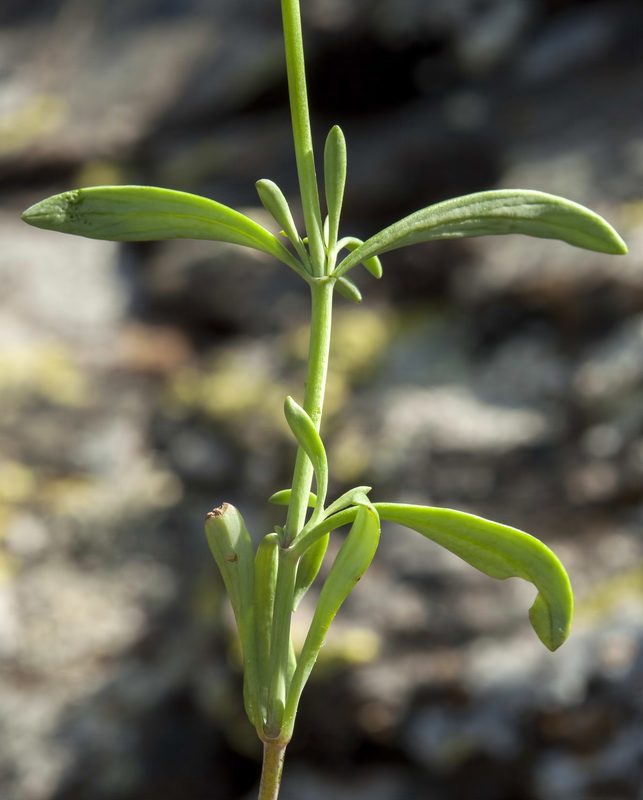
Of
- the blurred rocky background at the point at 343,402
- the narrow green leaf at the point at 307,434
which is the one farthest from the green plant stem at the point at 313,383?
the blurred rocky background at the point at 343,402

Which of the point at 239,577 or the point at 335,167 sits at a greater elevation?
the point at 335,167

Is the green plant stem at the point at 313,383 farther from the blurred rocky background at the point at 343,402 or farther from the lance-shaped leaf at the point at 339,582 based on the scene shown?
the blurred rocky background at the point at 343,402

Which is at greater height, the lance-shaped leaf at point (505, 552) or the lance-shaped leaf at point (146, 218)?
the lance-shaped leaf at point (146, 218)

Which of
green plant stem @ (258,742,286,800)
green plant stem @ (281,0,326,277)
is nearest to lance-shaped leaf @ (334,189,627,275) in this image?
green plant stem @ (281,0,326,277)

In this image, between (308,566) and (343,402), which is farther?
(343,402)

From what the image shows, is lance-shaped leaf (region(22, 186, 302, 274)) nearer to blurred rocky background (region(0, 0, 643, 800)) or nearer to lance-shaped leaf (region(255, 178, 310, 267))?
lance-shaped leaf (region(255, 178, 310, 267))

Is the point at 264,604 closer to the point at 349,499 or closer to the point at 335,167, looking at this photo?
the point at 349,499

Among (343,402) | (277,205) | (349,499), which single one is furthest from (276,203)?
(343,402)
